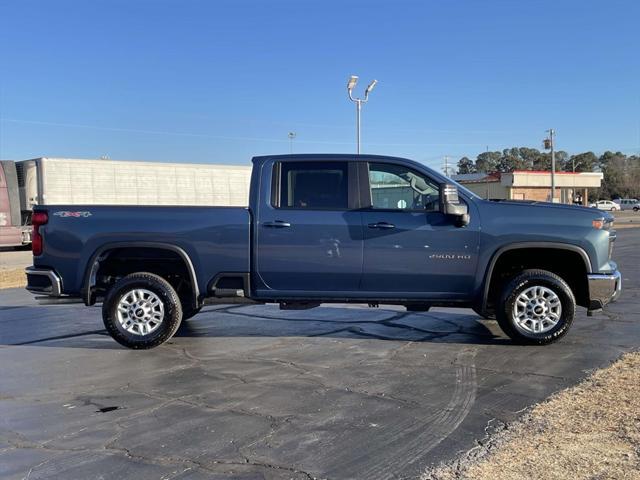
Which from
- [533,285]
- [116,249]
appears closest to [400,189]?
[533,285]

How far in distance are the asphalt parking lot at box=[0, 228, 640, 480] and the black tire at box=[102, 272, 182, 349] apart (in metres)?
0.17

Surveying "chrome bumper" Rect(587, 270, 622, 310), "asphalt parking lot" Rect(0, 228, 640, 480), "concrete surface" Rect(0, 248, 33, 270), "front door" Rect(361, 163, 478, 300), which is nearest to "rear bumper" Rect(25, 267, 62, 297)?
"asphalt parking lot" Rect(0, 228, 640, 480)

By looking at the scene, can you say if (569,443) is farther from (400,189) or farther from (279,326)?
(279,326)

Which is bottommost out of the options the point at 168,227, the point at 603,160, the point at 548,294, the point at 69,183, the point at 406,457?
the point at 406,457

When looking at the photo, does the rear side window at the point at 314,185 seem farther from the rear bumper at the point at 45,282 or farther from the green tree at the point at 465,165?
the green tree at the point at 465,165

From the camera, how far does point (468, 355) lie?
6.42m

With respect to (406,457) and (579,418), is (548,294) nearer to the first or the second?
(579,418)

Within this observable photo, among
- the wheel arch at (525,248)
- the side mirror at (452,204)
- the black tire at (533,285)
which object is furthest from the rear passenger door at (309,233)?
the black tire at (533,285)

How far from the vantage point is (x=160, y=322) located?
682cm

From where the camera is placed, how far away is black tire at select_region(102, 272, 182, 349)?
22.1 feet

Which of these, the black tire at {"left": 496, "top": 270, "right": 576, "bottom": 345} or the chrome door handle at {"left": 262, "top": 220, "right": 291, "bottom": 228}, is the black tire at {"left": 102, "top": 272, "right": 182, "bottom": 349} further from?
the black tire at {"left": 496, "top": 270, "right": 576, "bottom": 345}

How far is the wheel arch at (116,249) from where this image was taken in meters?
6.68

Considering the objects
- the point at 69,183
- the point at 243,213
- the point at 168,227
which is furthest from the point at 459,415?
the point at 69,183

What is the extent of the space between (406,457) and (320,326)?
4381mm
